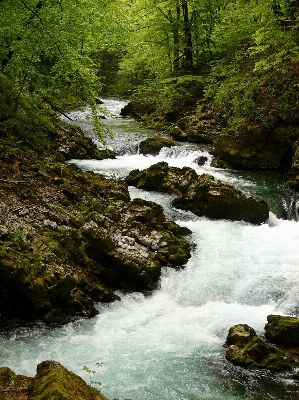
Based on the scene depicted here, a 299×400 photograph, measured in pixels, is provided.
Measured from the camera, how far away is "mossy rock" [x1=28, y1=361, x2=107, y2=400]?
12.6 feet

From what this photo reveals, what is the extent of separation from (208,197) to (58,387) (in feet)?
28.2

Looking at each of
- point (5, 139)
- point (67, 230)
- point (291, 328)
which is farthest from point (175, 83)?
point (291, 328)

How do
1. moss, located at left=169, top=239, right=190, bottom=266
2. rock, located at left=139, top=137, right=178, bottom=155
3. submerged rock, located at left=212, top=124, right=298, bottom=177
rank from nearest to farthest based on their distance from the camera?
moss, located at left=169, top=239, right=190, bottom=266, submerged rock, located at left=212, top=124, right=298, bottom=177, rock, located at left=139, top=137, right=178, bottom=155

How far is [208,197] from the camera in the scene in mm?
11828

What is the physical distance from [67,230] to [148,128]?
14435mm

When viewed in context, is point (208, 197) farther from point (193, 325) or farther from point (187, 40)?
point (187, 40)

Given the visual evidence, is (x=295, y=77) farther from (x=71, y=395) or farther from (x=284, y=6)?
(x=71, y=395)

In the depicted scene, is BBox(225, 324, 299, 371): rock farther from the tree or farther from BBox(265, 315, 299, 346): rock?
the tree

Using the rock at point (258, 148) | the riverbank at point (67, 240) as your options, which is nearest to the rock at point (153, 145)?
the rock at point (258, 148)

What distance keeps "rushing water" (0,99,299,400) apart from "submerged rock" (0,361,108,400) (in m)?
1.30

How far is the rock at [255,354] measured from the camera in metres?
6.06

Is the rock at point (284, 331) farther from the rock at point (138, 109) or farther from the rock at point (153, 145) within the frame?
the rock at point (138, 109)

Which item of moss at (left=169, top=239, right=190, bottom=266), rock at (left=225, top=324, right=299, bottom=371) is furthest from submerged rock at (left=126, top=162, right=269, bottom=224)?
rock at (left=225, top=324, right=299, bottom=371)

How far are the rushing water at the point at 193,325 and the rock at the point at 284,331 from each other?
391 millimetres
